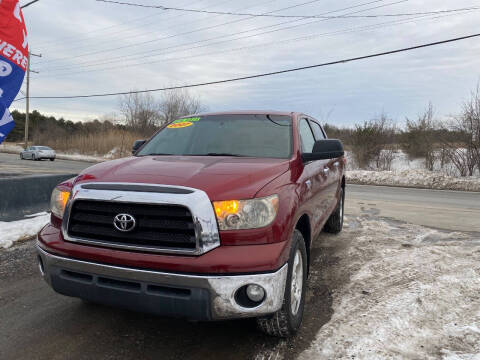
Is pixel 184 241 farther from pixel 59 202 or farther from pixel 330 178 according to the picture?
pixel 330 178

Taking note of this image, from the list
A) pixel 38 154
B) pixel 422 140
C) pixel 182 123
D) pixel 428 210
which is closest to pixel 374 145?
pixel 422 140

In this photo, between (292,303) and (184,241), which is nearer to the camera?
(184,241)

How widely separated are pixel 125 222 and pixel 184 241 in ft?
1.32

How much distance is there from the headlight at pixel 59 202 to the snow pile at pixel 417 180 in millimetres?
15568

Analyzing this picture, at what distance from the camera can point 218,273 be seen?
6.91 feet

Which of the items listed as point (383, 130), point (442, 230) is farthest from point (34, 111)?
point (442, 230)

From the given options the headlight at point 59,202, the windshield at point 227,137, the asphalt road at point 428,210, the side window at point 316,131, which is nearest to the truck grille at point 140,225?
the headlight at point 59,202

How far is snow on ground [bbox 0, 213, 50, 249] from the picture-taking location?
4.90 m

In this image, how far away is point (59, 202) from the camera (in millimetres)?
2691

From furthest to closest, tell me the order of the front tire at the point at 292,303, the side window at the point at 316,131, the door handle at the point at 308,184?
the side window at the point at 316,131
the door handle at the point at 308,184
the front tire at the point at 292,303

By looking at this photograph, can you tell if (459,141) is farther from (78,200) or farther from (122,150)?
(122,150)

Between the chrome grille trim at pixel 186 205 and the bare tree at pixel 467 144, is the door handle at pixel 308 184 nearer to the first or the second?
the chrome grille trim at pixel 186 205

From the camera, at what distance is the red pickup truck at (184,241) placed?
83.7 inches

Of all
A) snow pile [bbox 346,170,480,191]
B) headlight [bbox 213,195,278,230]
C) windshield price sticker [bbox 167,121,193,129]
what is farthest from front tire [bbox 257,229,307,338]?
snow pile [bbox 346,170,480,191]
